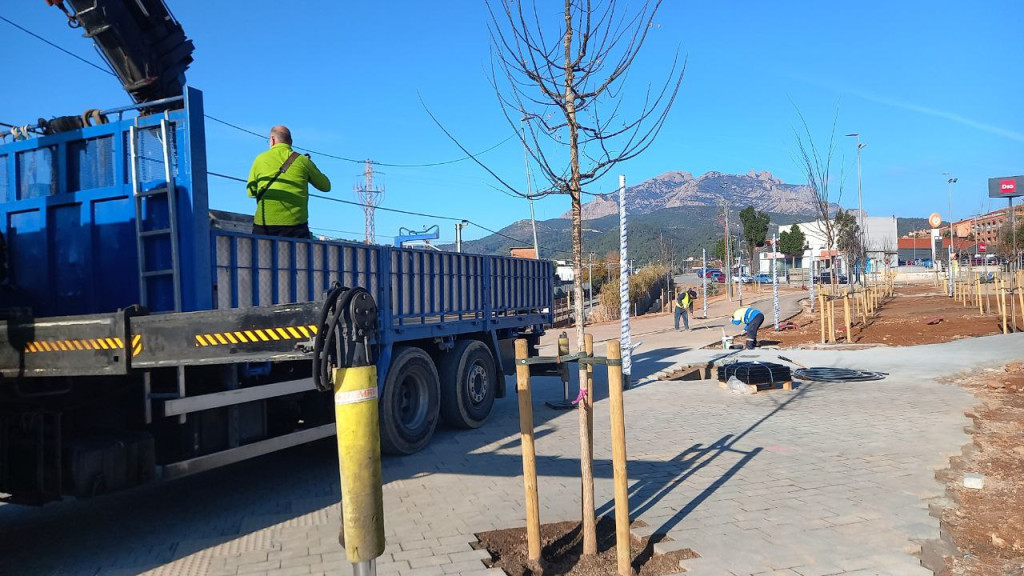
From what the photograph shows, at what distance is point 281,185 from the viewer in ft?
20.1

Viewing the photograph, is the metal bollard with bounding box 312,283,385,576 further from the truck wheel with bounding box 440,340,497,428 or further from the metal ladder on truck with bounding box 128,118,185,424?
the truck wheel with bounding box 440,340,497,428

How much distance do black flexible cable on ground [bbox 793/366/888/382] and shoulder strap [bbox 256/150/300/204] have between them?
963cm

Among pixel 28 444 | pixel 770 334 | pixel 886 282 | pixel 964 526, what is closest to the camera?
pixel 28 444

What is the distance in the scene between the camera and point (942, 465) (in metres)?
6.31

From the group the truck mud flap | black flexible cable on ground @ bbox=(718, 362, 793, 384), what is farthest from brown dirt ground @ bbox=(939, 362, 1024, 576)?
the truck mud flap

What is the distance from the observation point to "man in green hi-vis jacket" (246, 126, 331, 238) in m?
6.09

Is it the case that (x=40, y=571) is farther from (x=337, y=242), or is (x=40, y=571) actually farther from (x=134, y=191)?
(x=337, y=242)

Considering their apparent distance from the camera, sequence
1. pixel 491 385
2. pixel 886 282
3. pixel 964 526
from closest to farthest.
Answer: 1. pixel 964 526
2. pixel 491 385
3. pixel 886 282

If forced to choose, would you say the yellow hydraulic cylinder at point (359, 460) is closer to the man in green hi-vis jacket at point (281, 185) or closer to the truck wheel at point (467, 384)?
the man in green hi-vis jacket at point (281, 185)

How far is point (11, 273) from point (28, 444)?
180cm

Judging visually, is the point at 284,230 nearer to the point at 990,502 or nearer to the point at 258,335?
the point at 258,335

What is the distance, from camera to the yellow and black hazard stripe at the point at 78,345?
3.68 metres

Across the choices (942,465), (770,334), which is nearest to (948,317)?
(770,334)

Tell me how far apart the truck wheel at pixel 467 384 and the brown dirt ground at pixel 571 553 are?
3.96 m
